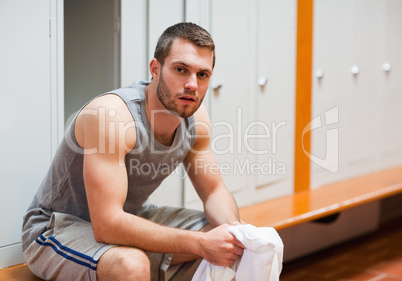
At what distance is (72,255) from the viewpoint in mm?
2143

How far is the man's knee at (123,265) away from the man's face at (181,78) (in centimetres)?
58

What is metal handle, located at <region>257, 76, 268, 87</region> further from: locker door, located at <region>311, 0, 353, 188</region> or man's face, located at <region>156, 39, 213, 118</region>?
man's face, located at <region>156, 39, 213, 118</region>

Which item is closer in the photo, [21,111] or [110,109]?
[110,109]

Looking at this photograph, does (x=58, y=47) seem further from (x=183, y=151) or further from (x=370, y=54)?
(x=370, y=54)

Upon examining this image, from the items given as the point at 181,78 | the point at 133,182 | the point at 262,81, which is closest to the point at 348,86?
the point at 262,81

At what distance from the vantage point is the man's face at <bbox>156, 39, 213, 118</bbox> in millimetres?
2275

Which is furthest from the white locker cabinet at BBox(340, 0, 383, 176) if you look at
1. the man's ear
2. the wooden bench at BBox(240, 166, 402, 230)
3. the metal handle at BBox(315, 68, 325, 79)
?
the man's ear

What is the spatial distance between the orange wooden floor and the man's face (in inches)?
64.2

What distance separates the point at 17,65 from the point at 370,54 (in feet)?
8.95

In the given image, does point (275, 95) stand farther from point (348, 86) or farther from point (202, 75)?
point (202, 75)

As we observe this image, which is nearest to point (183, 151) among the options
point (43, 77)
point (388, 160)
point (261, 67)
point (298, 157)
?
point (43, 77)

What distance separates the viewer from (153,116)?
7.65 ft

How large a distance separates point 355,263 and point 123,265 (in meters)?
2.24

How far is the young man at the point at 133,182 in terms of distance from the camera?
6.88 feet
